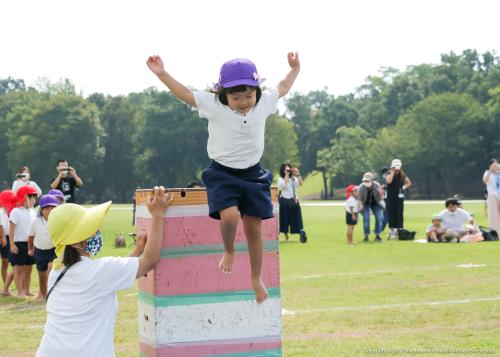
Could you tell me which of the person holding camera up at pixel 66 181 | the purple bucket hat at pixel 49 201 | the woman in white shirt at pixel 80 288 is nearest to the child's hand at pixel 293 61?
the woman in white shirt at pixel 80 288

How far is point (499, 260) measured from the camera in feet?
55.0

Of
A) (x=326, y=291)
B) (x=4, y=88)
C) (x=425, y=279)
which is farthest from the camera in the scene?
(x=4, y=88)

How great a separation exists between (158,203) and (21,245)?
29.8 ft

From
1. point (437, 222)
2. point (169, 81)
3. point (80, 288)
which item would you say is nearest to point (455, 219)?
point (437, 222)

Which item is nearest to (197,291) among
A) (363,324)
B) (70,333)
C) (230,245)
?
(230,245)

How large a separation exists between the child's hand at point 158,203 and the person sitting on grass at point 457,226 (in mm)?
16880

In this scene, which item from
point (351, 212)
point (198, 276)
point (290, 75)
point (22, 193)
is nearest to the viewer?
point (198, 276)

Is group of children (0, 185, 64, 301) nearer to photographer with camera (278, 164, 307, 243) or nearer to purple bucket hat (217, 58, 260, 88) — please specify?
purple bucket hat (217, 58, 260, 88)

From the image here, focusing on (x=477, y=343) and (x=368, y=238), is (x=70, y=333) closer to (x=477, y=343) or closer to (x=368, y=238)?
(x=477, y=343)

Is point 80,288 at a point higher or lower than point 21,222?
lower

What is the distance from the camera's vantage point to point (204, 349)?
20.7 feet

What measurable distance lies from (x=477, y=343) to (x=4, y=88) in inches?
7032

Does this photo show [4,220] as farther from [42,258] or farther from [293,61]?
[293,61]

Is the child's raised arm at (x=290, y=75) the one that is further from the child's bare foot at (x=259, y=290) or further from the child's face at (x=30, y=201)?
the child's face at (x=30, y=201)
